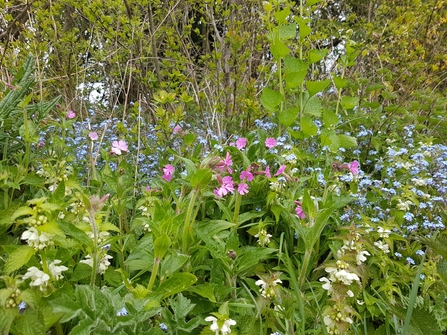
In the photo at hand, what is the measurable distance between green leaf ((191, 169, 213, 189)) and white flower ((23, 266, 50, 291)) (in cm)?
51

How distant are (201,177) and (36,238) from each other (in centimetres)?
51

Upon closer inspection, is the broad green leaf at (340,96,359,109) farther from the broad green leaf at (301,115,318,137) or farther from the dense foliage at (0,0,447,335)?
the broad green leaf at (301,115,318,137)

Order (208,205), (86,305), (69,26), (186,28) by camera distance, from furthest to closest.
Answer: (69,26)
(186,28)
(208,205)
(86,305)

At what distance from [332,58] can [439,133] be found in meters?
1.29

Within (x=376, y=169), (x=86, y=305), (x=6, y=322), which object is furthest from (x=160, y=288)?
(x=376, y=169)

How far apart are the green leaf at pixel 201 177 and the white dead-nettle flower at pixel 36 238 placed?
455mm

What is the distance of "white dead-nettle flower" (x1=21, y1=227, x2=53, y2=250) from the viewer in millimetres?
1062

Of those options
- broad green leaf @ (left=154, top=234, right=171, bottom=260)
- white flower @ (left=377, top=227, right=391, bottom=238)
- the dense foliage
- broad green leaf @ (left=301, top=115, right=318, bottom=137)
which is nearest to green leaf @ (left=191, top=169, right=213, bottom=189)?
the dense foliage

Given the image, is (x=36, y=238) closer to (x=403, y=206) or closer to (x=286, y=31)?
(x=403, y=206)

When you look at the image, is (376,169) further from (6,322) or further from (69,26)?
(69,26)

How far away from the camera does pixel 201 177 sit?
135 centimetres

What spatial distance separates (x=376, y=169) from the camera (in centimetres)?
259

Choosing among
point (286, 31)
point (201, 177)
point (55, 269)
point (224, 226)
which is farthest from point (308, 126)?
point (55, 269)

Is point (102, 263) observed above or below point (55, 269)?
A: below
